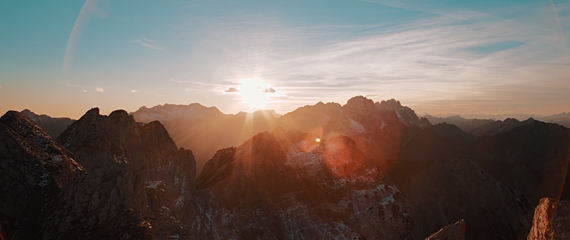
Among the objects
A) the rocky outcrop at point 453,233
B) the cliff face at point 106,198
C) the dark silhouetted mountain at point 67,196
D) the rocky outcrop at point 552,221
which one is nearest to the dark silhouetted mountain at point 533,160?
the rocky outcrop at point 453,233

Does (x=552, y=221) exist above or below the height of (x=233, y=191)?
above

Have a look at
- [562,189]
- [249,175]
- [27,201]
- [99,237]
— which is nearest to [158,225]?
[99,237]

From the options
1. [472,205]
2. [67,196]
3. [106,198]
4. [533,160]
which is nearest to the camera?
[67,196]

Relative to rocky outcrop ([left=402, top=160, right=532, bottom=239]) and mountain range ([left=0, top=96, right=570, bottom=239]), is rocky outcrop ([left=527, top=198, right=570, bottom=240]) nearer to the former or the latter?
mountain range ([left=0, top=96, right=570, bottom=239])

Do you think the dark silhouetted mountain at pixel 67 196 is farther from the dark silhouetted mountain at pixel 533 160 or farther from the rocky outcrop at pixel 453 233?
the dark silhouetted mountain at pixel 533 160

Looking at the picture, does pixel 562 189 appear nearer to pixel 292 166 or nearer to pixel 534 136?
pixel 534 136

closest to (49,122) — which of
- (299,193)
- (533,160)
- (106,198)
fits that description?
(299,193)

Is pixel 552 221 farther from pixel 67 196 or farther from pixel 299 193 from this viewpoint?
pixel 299 193

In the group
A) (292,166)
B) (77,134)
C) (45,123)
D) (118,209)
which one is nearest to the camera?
(118,209)
